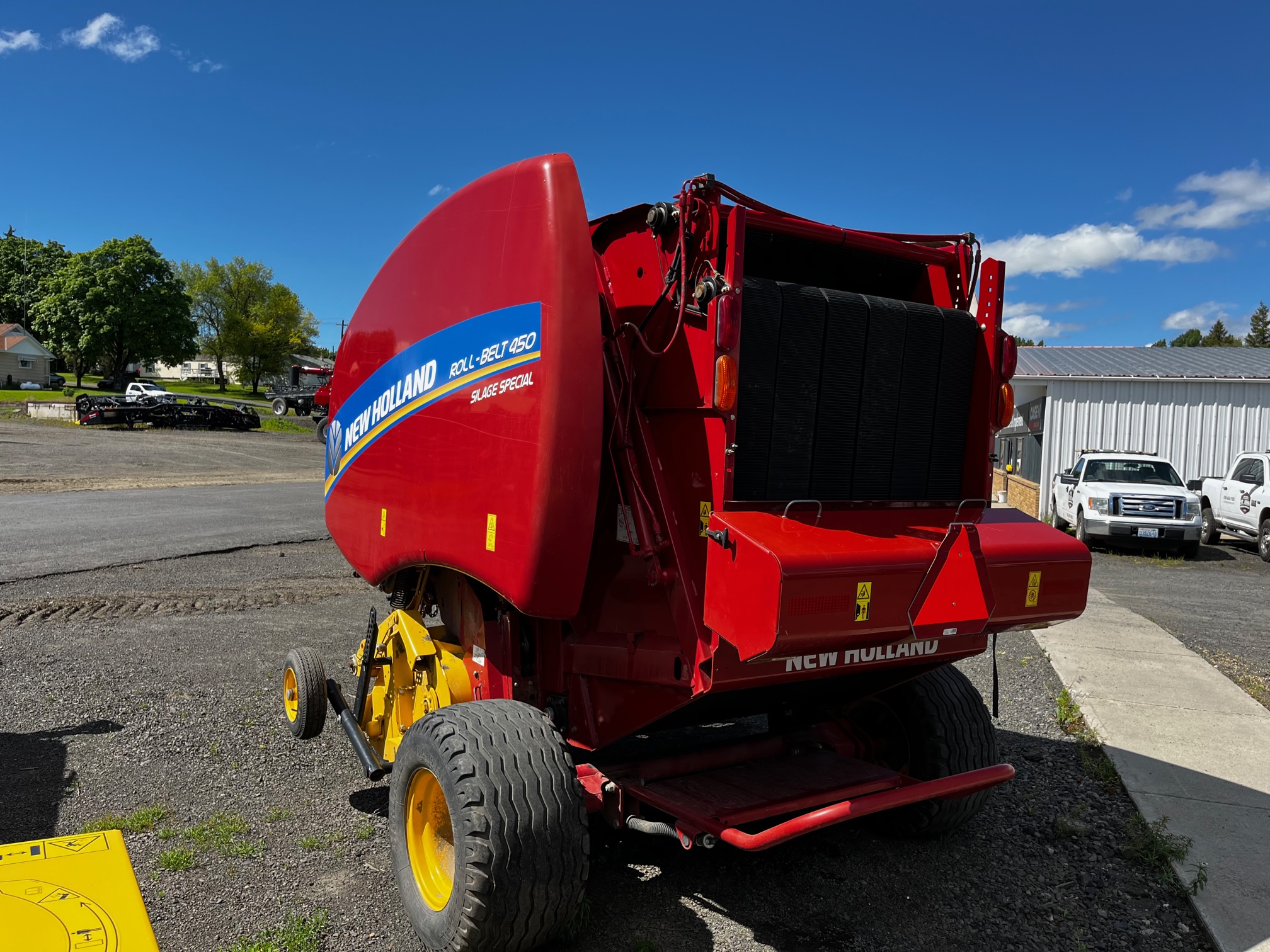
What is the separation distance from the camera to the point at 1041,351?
26.6 meters

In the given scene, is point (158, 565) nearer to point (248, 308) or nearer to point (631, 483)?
point (631, 483)

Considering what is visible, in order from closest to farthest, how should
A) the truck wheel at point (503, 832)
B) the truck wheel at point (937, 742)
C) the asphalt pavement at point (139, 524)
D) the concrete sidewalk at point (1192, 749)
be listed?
the truck wheel at point (503, 832) < the concrete sidewalk at point (1192, 749) < the truck wheel at point (937, 742) < the asphalt pavement at point (139, 524)

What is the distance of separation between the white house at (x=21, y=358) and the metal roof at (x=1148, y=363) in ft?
246

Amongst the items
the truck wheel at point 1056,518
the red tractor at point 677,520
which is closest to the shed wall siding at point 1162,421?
the truck wheel at point 1056,518

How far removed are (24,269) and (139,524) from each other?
3356 inches

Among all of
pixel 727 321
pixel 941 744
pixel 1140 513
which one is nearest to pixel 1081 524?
pixel 1140 513

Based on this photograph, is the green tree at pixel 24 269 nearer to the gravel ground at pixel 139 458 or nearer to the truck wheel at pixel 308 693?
the gravel ground at pixel 139 458

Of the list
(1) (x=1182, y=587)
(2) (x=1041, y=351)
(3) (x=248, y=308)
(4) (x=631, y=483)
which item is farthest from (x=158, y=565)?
(3) (x=248, y=308)

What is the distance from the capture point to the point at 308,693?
504 centimetres

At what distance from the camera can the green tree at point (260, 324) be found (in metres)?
72.6

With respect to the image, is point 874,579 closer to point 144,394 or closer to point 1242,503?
point 1242,503

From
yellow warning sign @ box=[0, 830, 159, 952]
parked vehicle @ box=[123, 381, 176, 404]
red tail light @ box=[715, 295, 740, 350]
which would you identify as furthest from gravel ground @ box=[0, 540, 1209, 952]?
parked vehicle @ box=[123, 381, 176, 404]

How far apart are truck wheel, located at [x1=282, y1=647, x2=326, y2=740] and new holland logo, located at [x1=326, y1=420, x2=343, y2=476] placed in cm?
106

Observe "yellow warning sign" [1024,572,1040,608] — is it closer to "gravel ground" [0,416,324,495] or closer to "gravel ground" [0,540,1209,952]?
"gravel ground" [0,540,1209,952]
